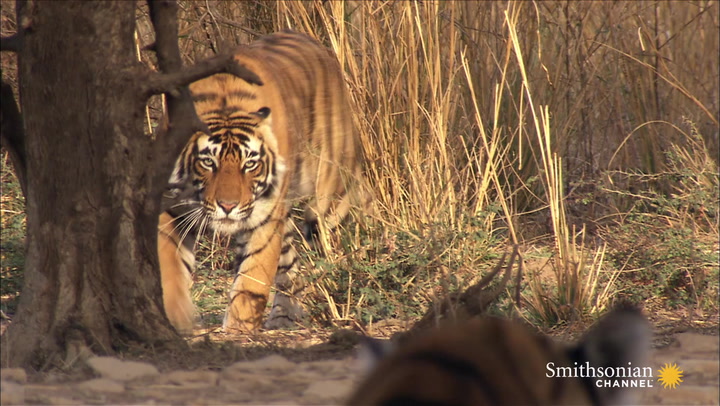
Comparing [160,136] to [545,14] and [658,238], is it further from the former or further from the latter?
[545,14]

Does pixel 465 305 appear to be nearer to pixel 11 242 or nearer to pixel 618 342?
pixel 618 342

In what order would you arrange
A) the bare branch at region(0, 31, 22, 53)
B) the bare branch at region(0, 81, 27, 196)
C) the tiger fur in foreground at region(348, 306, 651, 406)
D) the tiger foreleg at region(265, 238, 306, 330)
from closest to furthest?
the tiger fur in foreground at region(348, 306, 651, 406), the bare branch at region(0, 31, 22, 53), the bare branch at region(0, 81, 27, 196), the tiger foreleg at region(265, 238, 306, 330)

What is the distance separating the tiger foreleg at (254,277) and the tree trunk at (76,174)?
4.74 feet

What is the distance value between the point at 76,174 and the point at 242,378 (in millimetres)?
787

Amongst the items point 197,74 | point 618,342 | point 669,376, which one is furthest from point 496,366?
point 197,74

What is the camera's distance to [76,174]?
9.55 ft

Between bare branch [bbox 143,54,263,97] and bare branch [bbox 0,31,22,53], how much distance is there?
402 millimetres

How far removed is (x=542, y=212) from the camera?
228 inches

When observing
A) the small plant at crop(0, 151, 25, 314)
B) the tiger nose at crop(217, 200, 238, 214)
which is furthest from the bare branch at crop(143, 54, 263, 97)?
the small plant at crop(0, 151, 25, 314)

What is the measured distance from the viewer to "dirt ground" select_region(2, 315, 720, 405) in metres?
2.48

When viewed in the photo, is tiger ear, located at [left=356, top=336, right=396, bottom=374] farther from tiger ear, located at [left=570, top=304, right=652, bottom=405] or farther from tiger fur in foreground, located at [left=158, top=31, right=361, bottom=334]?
tiger fur in foreground, located at [left=158, top=31, right=361, bottom=334]

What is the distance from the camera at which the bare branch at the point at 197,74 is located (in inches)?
112

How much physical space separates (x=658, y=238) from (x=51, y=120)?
2765mm

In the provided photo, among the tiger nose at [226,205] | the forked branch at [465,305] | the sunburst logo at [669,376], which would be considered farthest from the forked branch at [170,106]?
the sunburst logo at [669,376]
